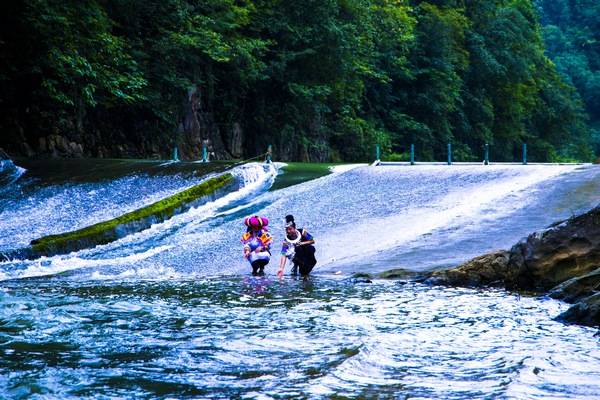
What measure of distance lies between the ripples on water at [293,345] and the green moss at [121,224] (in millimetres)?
4428

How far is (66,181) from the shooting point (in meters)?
22.8

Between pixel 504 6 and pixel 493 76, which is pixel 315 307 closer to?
pixel 493 76

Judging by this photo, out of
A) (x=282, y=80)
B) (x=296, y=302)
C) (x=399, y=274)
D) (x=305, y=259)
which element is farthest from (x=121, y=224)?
(x=282, y=80)

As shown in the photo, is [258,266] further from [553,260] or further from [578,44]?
[578,44]

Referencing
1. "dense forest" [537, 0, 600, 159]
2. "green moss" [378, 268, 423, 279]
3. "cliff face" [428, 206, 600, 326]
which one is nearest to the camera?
"cliff face" [428, 206, 600, 326]

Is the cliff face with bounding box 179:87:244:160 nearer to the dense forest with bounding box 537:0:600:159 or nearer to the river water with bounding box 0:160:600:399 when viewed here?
the river water with bounding box 0:160:600:399

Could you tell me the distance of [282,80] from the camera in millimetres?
41250

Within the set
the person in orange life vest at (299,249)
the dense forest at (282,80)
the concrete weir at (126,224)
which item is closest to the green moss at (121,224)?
the concrete weir at (126,224)

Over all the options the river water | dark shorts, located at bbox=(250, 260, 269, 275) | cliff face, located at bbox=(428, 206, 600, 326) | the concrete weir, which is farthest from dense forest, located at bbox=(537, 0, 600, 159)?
cliff face, located at bbox=(428, 206, 600, 326)

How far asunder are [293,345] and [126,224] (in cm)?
1096

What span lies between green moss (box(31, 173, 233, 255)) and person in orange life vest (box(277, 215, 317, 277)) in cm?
493

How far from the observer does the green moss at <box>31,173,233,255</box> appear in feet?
56.5

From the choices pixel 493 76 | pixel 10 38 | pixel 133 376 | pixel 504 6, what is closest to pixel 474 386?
pixel 133 376

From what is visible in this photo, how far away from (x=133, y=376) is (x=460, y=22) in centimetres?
4877
